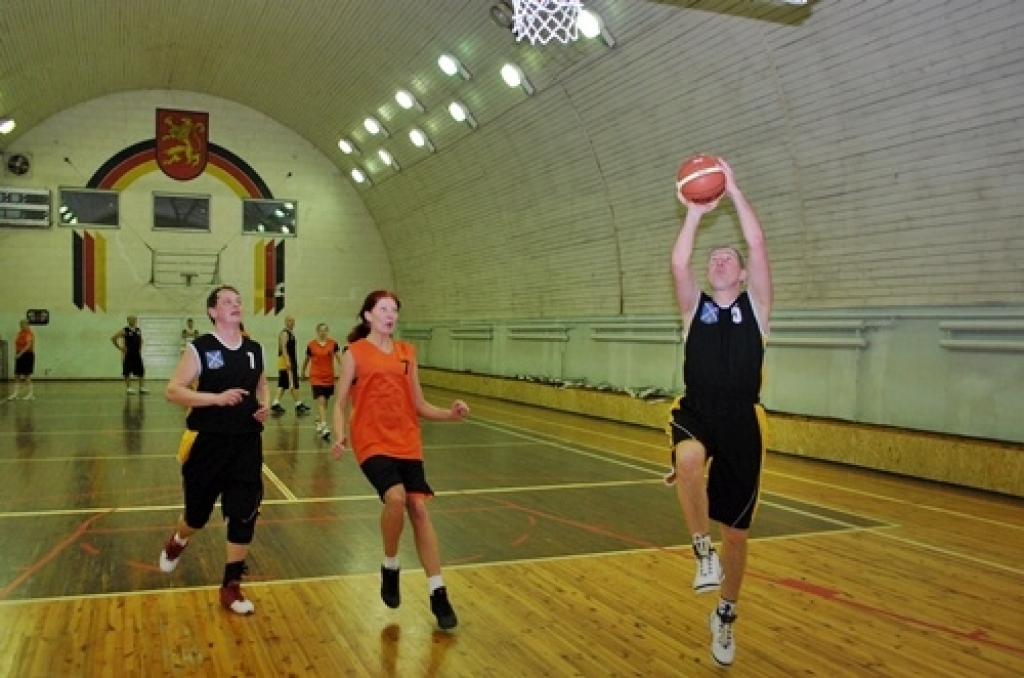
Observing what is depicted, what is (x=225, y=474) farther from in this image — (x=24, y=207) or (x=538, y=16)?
(x=24, y=207)

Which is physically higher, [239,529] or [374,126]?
[374,126]

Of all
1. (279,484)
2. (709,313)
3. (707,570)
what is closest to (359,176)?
(279,484)

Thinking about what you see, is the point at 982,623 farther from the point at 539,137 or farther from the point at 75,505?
the point at 539,137

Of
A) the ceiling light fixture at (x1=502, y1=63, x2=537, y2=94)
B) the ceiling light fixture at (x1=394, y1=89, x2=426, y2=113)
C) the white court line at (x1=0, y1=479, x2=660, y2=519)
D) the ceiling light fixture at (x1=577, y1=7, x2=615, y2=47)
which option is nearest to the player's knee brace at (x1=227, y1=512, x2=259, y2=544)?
the white court line at (x1=0, y1=479, x2=660, y2=519)

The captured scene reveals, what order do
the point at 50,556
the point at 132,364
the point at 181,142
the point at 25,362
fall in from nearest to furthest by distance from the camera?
the point at 50,556 → the point at 25,362 → the point at 132,364 → the point at 181,142

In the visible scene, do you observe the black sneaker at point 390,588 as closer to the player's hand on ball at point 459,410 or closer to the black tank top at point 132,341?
the player's hand on ball at point 459,410

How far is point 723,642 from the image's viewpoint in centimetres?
434

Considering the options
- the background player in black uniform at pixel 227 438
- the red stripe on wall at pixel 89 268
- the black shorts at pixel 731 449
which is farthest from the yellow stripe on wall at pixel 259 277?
the black shorts at pixel 731 449

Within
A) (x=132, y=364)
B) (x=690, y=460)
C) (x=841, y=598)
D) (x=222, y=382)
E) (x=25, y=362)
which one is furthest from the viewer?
(x=132, y=364)

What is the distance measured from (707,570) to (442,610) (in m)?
1.53

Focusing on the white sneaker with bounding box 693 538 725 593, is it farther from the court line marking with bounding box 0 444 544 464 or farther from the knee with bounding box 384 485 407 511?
the court line marking with bounding box 0 444 544 464

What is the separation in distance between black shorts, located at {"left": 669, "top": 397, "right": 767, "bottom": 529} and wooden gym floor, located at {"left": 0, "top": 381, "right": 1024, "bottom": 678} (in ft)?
2.78

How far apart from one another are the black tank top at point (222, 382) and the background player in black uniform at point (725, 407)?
2.48 metres

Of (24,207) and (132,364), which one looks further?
(24,207)
